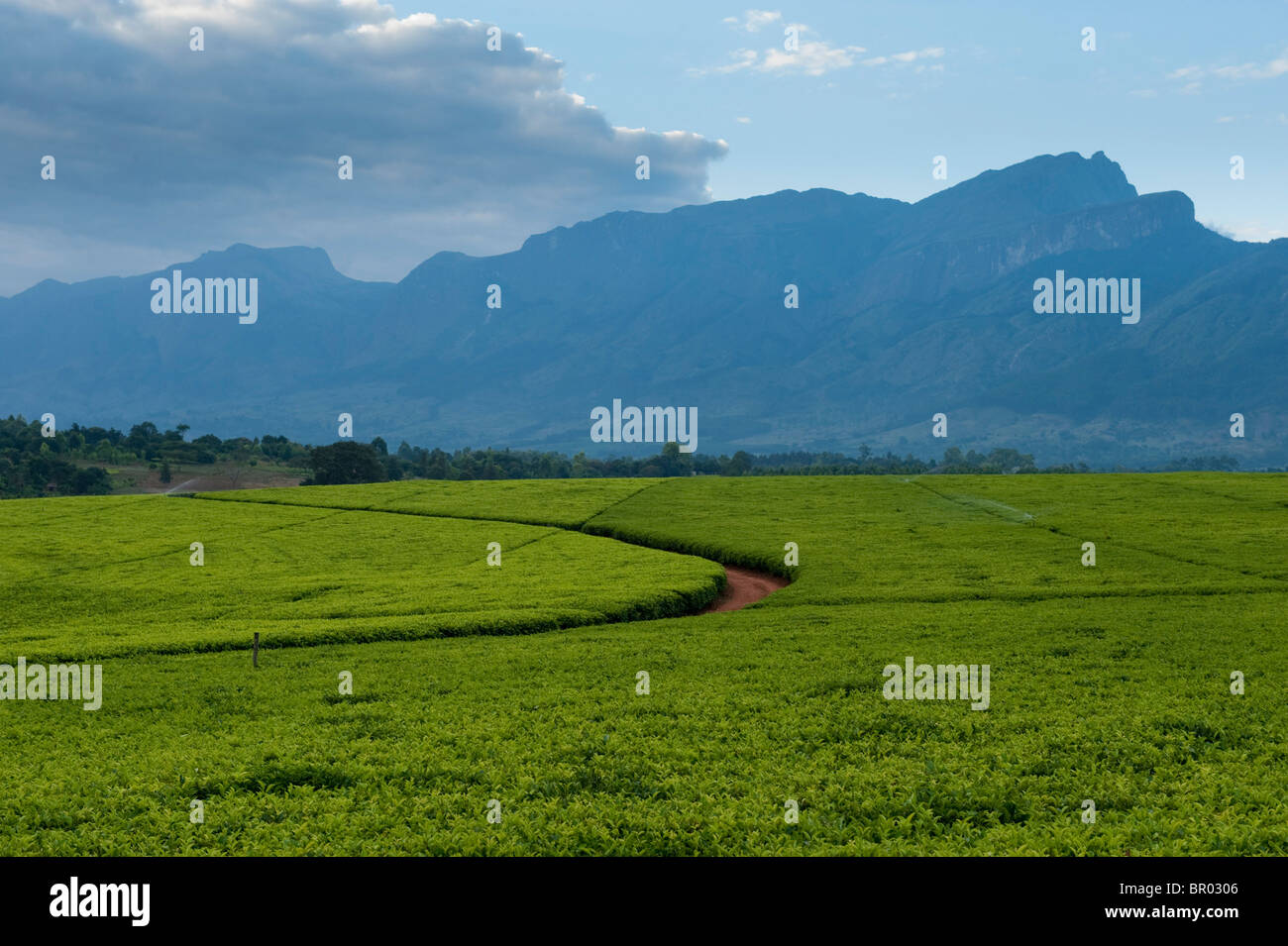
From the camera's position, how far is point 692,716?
19922mm

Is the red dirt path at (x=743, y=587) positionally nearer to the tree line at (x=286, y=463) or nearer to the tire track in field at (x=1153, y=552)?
the tire track in field at (x=1153, y=552)

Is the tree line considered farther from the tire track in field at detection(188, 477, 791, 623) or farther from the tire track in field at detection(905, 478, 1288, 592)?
the tire track in field at detection(905, 478, 1288, 592)

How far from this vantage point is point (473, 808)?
1501 cm

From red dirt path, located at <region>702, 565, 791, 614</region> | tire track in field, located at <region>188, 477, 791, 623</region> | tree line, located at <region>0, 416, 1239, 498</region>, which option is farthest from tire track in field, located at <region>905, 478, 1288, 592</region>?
tree line, located at <region>0, 416, 1239, 498</region>

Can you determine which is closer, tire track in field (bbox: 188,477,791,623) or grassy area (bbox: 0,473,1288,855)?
grassy area (bbox: 0,473,1288,855)

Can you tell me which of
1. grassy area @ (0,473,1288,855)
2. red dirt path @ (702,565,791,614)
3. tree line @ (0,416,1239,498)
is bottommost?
red dirt path @ (702,565,791,614)

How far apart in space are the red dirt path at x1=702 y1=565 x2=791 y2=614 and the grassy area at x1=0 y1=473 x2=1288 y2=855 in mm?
1009

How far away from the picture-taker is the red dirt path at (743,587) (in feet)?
128

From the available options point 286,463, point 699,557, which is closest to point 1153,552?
point 699,557

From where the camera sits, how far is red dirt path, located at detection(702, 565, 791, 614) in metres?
38.9

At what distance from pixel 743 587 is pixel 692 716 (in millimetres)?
22283

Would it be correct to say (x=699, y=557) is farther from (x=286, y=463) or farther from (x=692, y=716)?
(x=286, y=463)
